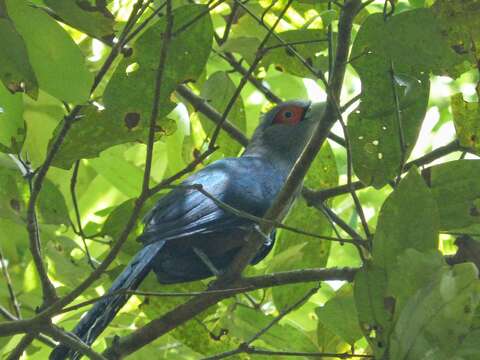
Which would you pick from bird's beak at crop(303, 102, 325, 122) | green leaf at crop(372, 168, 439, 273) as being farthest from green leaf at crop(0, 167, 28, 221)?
bird's beak at crop(303, 102, 325, 122)

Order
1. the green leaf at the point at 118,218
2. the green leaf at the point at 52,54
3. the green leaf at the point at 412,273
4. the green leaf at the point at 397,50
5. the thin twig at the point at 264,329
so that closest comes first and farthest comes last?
1. the green leaf at the point at 412,273
2. the green leaf at the point at 52,54
3. the green leaf at the point at 397,50
4. the thin twig at the point at 264,329
5. the green leaf at the point at 118,218

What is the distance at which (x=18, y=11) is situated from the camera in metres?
2.32

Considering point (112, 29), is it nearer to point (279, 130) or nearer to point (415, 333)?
→ point (415, 333)

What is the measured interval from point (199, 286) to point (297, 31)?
1.21m

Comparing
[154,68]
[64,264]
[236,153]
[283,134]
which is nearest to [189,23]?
[154,68]

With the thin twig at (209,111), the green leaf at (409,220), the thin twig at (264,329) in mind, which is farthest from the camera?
the thin twig at (209,111)

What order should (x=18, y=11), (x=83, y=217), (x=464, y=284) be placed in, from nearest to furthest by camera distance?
(x=464, y=284), (x=18, y=11), (x=83, y=217)

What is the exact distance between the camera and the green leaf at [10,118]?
8.63ft

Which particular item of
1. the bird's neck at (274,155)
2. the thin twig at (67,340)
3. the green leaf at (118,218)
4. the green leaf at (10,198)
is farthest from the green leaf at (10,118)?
the bird's neck at (274,155)

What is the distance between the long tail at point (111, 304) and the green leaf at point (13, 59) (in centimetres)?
85

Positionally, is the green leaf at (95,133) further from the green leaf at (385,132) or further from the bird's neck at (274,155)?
the bird's neck at (274,155)

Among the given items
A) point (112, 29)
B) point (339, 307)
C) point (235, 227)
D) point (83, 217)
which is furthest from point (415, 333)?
point (83, 217)

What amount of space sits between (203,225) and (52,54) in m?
1.64

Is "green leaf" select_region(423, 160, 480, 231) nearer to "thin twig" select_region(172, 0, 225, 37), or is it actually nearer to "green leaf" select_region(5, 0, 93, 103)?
"thin twig" select_region(172, 0, 225, 37)
